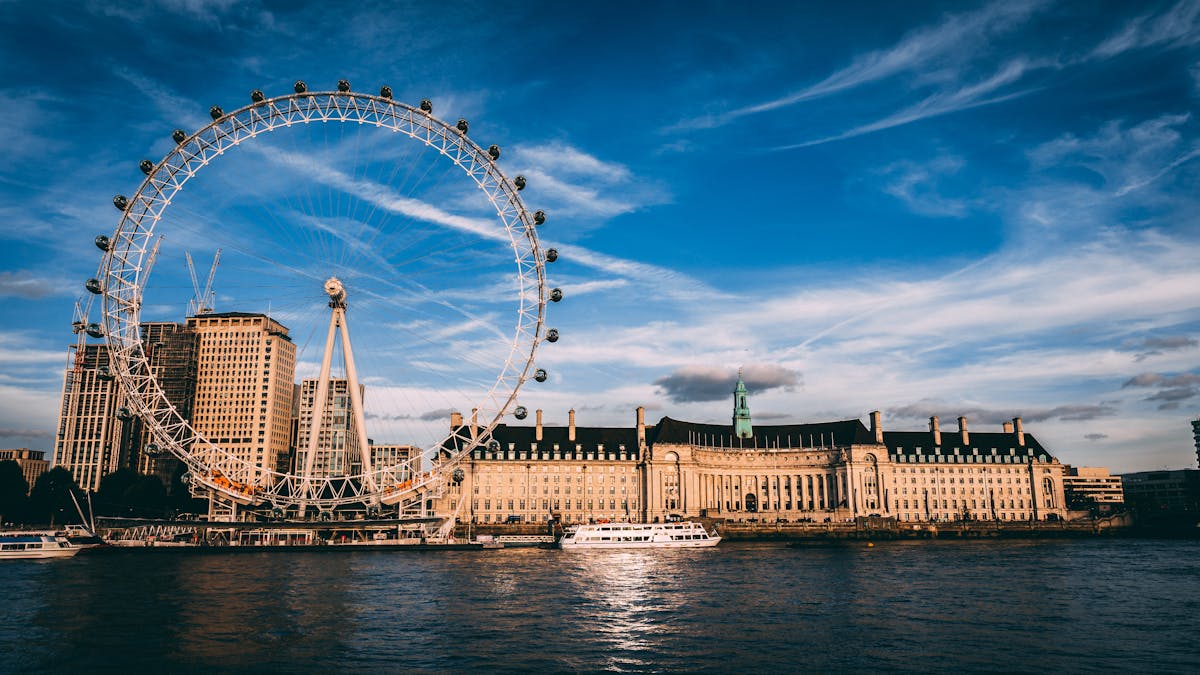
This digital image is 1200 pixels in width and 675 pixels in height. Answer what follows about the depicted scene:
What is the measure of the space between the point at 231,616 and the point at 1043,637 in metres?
45.1

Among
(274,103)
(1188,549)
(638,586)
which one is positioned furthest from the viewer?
(1188,549)

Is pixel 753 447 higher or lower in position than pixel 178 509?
higher

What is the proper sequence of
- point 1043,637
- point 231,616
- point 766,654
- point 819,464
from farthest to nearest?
point 819,464
point 231,616
point 1043,637
point 766,654

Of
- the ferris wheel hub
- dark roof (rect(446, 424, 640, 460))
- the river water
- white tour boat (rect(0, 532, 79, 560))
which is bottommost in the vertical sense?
the river water

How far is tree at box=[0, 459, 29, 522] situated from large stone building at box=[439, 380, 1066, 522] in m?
69.1

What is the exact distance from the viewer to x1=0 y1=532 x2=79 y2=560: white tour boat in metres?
96.8

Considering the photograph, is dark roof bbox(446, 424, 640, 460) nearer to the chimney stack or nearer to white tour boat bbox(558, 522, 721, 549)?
the chimney stack

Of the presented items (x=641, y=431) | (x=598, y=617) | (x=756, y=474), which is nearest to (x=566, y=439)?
(x=641, y=431)

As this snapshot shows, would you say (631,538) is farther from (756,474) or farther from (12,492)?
(12,492)

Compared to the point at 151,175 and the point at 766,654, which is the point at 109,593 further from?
the point at 766,654

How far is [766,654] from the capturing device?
1548 inches

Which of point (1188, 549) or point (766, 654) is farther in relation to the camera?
point (1188, 549)

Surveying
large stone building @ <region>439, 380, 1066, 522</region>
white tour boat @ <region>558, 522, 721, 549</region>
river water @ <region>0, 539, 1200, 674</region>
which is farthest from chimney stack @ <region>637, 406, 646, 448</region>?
river water @ <region>0, 539, 1200, 674</region>

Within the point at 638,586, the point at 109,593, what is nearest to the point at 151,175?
the point at 109,593
